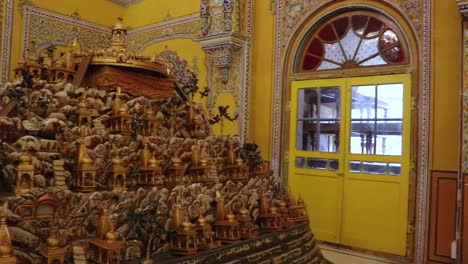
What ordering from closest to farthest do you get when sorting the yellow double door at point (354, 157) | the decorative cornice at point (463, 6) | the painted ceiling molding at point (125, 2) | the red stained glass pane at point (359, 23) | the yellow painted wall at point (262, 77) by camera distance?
the decorative cornice at point (463, 6) → the yellow double door at point (354, 157) → the red stained glass pane at point (359, 23) → the yellow painted wall at point (262, 77) → the painted ceiling molding at point (125, 2)

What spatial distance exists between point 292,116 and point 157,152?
2.68 metres

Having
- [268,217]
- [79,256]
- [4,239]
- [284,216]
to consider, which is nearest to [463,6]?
[284,216]

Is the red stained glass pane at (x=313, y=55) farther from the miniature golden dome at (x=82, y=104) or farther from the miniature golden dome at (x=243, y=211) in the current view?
the miniature golden dome at (x=82, y=104)

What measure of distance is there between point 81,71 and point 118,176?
104 centimetres

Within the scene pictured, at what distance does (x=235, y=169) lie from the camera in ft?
10.5

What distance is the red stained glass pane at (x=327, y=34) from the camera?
4.80 meters

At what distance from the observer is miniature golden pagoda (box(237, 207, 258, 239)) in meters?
2.56

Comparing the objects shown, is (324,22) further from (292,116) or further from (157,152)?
(157,152)

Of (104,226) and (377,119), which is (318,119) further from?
(104,226)

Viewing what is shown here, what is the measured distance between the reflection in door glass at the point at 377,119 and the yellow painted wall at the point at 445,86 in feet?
1.16

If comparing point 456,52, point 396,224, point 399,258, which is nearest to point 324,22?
point 456,52

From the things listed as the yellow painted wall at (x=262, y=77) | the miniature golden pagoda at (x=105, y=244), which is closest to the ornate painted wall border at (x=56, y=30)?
the yellow painted wall at (x=262, y=77)

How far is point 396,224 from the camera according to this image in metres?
4.13

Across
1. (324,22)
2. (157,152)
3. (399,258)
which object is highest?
(324,22)
